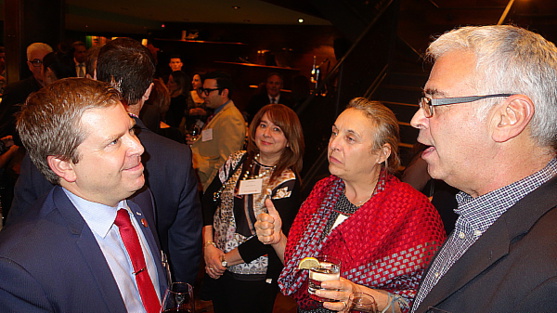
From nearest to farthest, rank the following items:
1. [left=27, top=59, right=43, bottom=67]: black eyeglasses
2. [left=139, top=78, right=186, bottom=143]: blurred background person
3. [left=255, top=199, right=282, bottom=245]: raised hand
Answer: [left=255, top=199, right=282, bottom=245]: raised hand
[left=139, top=78, right=186, bottom=143]: blurred background person
[left=27, top=59, right=43, bottom=67]: black eyeglasses

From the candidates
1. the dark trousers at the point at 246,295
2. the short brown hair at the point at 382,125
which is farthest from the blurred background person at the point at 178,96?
the short brown hair at the point at 382,125

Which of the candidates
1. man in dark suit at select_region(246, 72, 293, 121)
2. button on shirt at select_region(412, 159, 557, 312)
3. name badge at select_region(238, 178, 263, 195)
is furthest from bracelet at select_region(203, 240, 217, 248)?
man in dark suit at select_region(246, 72, 293, 121)

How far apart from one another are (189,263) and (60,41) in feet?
16.4

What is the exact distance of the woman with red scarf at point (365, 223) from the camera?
6.05 feet

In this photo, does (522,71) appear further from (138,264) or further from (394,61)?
(394,61)

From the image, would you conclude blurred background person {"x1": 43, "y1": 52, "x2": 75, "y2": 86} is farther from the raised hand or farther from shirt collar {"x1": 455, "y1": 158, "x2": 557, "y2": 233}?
shirt collar {"x1": 455, "y1": 158, "x2": 557, "y2": 233}

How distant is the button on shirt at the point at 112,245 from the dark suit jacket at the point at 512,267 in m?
0.89

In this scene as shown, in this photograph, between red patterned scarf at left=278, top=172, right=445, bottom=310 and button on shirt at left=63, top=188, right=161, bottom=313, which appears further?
red patterned scarf at left=278, top=172, right=445, bottom=310

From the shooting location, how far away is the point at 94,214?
136 cm

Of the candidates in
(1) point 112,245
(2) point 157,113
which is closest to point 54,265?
(1) point 112,245

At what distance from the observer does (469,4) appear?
7.25 metres

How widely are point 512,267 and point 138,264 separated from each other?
1.10 meters

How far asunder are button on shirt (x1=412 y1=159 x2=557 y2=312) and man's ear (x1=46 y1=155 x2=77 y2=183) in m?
1.15

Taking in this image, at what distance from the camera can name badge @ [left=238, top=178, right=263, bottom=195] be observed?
8.71 feet
